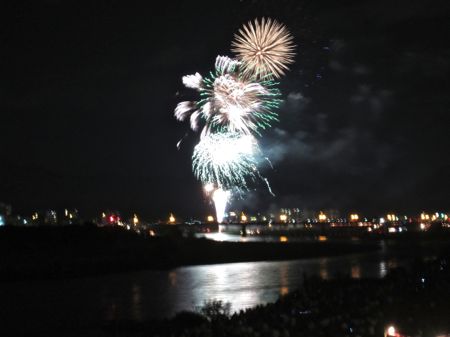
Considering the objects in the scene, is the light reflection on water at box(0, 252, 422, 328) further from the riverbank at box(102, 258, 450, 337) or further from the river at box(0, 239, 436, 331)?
the riverbank at box(102, 258, 450, 337)

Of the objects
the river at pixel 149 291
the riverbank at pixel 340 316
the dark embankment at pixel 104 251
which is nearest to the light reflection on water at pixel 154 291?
the river at pixel 149 291

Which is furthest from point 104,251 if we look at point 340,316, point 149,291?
point 340,316

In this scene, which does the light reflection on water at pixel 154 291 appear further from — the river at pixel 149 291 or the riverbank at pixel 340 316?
the riverbank at pixel 340 316

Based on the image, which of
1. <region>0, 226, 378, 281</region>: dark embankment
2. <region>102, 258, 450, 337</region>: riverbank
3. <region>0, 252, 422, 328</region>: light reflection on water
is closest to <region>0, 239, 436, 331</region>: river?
<region>0, 252, 422, 328</region>: light reflection on water

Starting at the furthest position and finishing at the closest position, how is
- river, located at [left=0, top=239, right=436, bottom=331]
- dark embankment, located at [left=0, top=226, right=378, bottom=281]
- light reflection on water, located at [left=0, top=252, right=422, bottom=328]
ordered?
dark embankment, located at [left=0, top=226, right=378, bottom=281] < light reflection on water, located at [left=0, top=252, right=422, bottom=328] < river, located at [left=0, top=239, right=436, bottom=331]

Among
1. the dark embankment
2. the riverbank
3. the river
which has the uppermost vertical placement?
the dark embankment

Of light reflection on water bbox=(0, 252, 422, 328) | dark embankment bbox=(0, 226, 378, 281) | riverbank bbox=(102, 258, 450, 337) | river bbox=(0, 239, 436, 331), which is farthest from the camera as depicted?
dark embankment bbox=(0, 226, 378, 281)

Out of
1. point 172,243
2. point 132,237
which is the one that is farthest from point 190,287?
point 132,237
